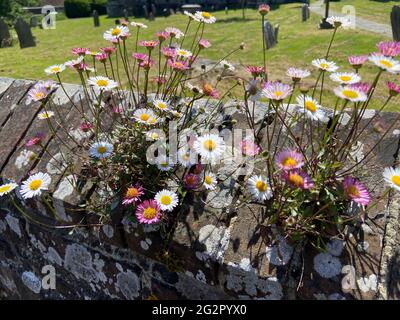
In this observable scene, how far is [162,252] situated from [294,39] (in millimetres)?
13864

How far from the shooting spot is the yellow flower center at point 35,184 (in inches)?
76.5

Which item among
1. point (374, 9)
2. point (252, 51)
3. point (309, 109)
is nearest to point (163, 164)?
point (309, 109)

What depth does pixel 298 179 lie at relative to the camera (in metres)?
1.38

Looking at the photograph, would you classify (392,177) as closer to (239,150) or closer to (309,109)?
(309,109)

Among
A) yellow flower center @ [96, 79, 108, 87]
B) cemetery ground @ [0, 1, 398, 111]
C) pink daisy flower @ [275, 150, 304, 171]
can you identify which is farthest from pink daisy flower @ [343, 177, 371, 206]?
cemetery ground @ [0, 1, 398, 111]

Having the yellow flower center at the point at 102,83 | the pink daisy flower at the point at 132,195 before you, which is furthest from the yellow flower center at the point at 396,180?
the yellow flower center at the point at 102,83

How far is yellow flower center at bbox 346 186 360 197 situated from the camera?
1413 mm

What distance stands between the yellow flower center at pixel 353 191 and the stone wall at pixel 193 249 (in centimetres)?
20

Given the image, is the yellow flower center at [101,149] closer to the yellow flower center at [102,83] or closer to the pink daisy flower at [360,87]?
the yellow flower center at [102,83]

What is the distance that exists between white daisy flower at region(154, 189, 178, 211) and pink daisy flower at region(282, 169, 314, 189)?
53 centimetres

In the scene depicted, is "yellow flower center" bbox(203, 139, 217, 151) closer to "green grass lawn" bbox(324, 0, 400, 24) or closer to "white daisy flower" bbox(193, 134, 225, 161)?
"white daisy flower" bbox(193, 134, 225, 161)

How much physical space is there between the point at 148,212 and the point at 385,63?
1.13 metres

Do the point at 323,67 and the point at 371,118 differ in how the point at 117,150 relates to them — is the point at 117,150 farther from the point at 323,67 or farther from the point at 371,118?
the point at 371,118

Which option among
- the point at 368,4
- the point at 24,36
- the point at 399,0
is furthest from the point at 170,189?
the point at 399,0
